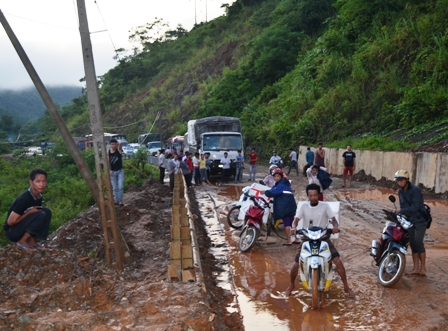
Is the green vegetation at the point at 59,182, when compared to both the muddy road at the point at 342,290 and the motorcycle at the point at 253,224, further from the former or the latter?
the muddy road at the point at 342,290

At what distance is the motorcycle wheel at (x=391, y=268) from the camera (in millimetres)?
7867

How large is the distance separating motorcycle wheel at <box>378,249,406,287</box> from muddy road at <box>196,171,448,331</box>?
122mm

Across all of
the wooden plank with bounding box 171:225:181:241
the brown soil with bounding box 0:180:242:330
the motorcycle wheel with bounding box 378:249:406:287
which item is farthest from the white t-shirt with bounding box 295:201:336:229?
the wooden plank with bounding box 171:225:181:241

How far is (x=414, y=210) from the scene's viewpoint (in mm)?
8227

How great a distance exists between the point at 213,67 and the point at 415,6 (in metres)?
→ 42.6

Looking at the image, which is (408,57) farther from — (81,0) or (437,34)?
(81,0)

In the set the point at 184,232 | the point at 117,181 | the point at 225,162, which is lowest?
the point at 225,162

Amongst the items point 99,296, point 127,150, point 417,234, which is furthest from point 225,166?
point 127,150

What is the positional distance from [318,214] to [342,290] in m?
1.20

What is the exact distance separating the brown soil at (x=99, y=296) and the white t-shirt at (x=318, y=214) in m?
1.60

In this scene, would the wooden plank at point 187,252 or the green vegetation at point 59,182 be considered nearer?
the wooden plank at point 187,252

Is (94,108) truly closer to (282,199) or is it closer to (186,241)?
(186,241)

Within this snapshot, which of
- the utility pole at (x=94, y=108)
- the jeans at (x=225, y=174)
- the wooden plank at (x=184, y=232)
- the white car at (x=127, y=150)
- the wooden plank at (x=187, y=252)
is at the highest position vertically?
the utility pole at (x=94, y=108)

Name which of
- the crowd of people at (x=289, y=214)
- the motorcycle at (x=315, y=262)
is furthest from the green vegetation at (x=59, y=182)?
the motorcycle at (x=315, y=262)
